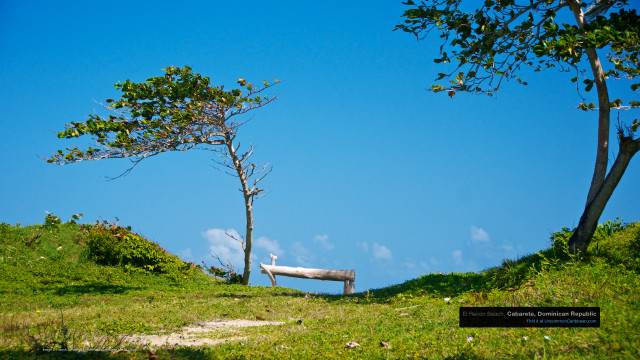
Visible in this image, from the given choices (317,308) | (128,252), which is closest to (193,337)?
(317,308)

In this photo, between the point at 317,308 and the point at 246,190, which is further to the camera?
the point at 246,190

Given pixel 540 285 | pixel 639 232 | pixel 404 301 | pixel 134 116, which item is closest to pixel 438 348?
pixel 540 285

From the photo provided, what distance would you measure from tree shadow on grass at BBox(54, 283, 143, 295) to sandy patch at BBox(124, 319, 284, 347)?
301 inches

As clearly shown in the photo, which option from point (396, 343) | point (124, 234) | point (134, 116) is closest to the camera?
point (396, 343)

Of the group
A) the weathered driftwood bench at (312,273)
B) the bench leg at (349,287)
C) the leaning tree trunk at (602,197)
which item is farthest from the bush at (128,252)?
the leaning tree trunk at (602,197)

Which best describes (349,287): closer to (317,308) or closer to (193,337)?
(317,308)

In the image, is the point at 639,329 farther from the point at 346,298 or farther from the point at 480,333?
the point at 346,298

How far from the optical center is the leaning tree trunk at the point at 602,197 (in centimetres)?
1081

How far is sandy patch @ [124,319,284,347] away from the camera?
25.0 ft

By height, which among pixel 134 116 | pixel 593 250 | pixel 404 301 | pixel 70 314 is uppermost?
pixel 134 116

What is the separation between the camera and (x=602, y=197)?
10.9m

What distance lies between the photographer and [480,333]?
6828 mm

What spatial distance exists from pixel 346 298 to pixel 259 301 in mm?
2868

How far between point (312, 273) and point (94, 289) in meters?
8.76
